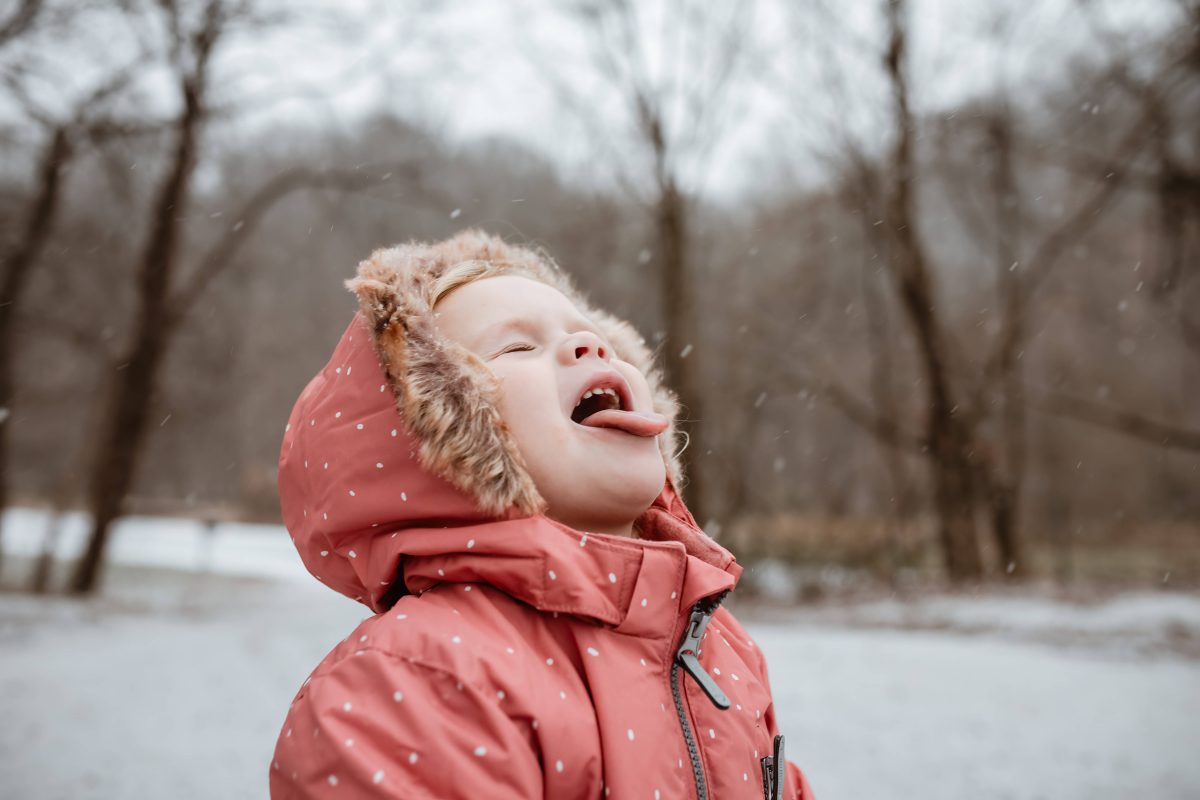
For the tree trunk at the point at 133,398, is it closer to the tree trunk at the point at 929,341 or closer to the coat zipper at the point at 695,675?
the tree trunk at the point at 929,341

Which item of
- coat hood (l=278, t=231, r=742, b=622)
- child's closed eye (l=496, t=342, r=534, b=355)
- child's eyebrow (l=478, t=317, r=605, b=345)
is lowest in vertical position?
coat hood (l=278, t=231, r=742, b=622)

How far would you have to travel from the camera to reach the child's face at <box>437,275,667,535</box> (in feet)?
4.92

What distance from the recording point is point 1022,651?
7645 millimetres

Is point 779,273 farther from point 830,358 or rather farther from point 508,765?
point 508,765

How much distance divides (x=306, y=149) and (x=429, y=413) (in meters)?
12.4

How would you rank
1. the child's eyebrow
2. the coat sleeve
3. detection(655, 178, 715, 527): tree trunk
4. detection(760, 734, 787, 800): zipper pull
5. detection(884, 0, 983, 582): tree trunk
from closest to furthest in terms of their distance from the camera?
the coat sleeve, detection(760, 734, 787, 800): zipper pull, the child's eyebrow, detection(655, 178, 715, 527): tree trunk, detection(884, 0, 983, 582): tree trunk

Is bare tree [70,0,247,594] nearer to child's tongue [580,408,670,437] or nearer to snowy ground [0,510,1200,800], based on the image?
snowy ground [0,510,1200,800]

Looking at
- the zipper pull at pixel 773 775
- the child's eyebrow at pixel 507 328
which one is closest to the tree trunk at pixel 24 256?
the child's eyebrow at pixel 507 328

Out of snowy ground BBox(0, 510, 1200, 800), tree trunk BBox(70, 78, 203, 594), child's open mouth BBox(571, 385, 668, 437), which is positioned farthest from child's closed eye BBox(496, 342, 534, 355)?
tree trunk BBox(70, 78, 203, 594)

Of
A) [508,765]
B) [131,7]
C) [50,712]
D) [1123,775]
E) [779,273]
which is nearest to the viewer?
[508,765]

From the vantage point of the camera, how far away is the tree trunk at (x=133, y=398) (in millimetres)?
11992

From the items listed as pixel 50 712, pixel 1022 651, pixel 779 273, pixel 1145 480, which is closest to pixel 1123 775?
pixel 1022 651

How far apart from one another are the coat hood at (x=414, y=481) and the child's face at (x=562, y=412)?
5cm

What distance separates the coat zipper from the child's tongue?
29 cm
